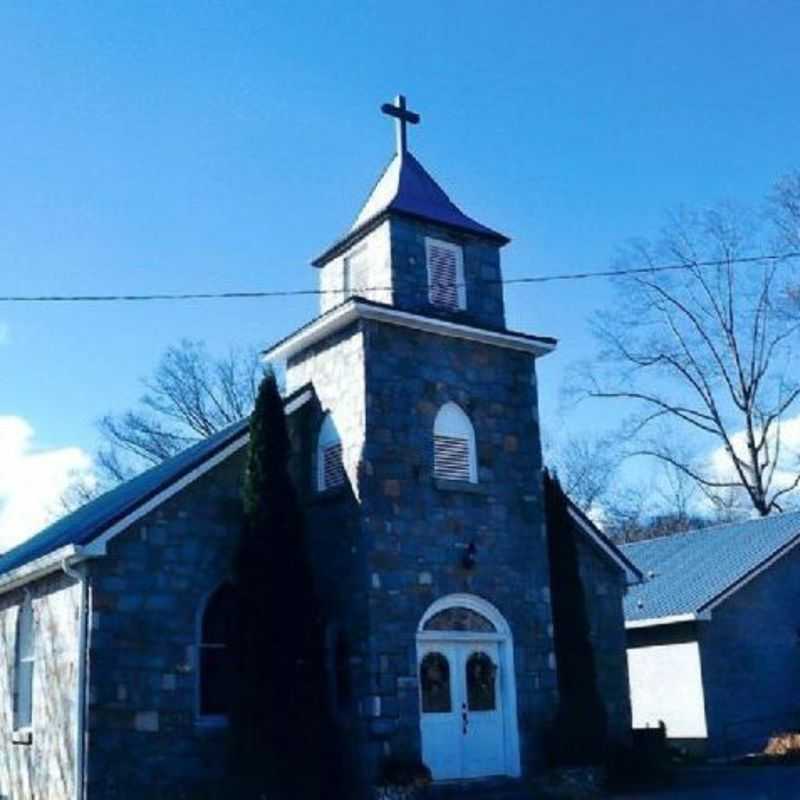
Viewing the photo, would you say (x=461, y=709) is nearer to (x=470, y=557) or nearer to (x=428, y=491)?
(x=470, y=557)

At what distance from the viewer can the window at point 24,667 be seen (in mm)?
17828

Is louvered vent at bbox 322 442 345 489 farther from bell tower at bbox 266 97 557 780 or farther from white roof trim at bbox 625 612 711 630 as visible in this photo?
white roof trim at bbox 625 612 711 630

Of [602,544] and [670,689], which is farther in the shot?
[670,689]

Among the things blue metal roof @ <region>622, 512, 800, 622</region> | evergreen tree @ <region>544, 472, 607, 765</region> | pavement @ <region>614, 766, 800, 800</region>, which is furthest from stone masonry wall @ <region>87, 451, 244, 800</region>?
blue metal roof @ <region>622, 512, 800, 622</region>

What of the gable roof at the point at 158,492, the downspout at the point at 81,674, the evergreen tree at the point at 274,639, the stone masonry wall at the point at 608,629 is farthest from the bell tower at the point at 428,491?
the downspout at the point at 81,674

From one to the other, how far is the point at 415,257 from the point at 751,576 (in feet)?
38.6

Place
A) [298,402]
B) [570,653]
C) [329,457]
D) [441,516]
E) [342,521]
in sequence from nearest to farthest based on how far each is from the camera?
[342,521]
[441,516]
[329,457]
[570,653]
[298,402]

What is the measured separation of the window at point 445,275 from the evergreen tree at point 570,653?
3314 mm

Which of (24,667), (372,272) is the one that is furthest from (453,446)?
(24,667)

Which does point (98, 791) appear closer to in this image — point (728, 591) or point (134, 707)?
point (134, 707)

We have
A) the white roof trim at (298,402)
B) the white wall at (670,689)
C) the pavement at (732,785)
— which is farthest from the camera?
the white wall at (670,689)

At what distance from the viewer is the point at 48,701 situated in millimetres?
16500

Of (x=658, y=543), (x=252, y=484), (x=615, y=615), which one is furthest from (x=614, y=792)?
(x=658, y=543)

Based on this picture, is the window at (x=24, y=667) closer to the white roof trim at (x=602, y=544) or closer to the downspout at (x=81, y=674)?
the downspout at (x=81, y=674)
